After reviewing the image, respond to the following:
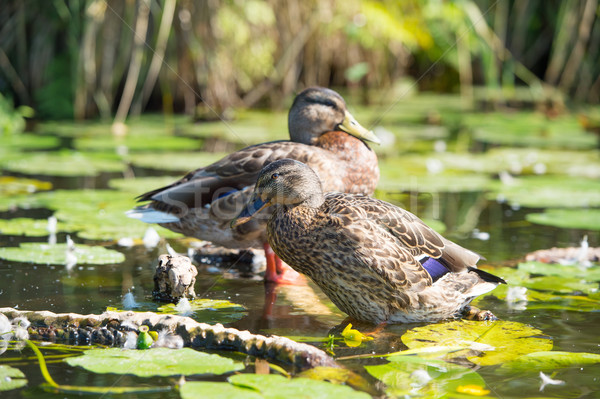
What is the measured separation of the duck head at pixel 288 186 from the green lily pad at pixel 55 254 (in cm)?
103

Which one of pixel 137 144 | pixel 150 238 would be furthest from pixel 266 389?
pixel 137 144

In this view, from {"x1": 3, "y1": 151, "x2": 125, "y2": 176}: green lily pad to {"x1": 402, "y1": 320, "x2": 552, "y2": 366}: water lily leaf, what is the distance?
3956 millimetres

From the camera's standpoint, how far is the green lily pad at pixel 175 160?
6.66 metres

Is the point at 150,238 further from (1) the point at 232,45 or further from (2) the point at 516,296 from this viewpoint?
(1) the point at 232,45

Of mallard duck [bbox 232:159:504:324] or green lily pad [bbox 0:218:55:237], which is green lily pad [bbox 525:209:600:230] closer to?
mallard duck [bbox 232:159:504:324]

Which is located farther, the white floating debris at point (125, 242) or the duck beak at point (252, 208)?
the white floating debris at point (125, 242)

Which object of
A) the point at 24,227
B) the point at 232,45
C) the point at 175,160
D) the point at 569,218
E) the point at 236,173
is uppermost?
the point at 232,45

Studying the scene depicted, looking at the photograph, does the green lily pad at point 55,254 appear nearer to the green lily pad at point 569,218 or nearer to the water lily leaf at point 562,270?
the water lily leaf at point 562,270

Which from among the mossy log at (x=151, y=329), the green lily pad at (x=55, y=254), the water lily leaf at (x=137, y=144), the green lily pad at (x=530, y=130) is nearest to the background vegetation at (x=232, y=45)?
the green lily pad at (x=530, y=130)

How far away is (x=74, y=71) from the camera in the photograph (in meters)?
8.70

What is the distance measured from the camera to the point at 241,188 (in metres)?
4.32

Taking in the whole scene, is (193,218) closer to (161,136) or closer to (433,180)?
(433,180)

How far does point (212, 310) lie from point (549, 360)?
149 cm

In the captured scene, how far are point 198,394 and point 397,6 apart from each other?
8.50 metres
